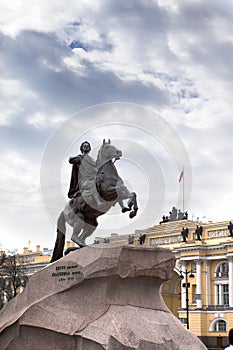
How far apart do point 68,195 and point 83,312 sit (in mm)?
2846

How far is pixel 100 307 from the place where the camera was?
10609 mm

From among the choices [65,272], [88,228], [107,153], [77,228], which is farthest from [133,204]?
[65,272]

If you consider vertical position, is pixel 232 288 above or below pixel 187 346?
above

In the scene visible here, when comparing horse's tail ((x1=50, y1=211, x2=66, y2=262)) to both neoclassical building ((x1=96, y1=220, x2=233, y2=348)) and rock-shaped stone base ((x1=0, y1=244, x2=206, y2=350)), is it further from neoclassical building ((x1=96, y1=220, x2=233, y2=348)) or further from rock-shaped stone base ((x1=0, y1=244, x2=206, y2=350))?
neoclassical building ((x1=96, y1=220, x2=233, y2=348))

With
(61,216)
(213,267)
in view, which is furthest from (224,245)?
(61,216)

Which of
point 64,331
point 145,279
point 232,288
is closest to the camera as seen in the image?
point 64,331

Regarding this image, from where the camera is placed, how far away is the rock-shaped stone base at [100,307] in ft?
33.5

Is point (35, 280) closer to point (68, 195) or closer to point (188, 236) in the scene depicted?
point (68, 195)

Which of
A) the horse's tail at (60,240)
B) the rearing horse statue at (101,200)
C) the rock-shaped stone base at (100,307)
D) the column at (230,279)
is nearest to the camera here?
the rock-shaped stone base at (100,307)

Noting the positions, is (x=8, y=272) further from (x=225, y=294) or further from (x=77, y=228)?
(x=77, y=228)

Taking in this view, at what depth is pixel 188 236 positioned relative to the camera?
57.2 meters

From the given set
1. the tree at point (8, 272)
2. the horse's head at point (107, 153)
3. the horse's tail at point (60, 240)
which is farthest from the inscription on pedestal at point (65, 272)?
the tree at point (8, 272)

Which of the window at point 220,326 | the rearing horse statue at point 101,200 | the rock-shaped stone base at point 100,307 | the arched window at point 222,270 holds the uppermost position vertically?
the arched window at point 222,270

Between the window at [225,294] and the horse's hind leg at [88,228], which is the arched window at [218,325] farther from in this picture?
the horse's hind leg at [88,228]
